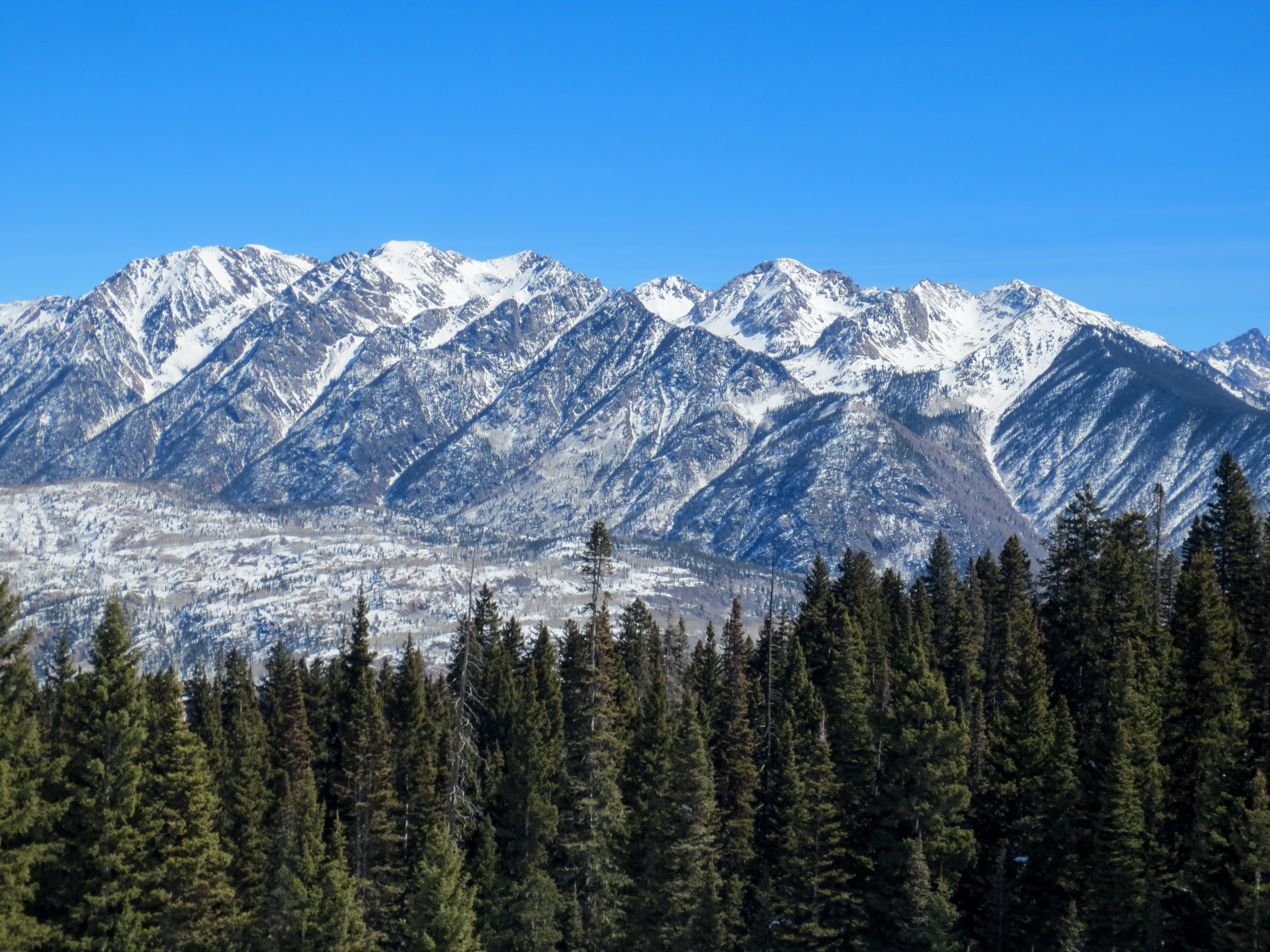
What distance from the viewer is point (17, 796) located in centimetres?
4291

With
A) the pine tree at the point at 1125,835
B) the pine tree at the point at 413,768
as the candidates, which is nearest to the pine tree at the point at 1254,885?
the pine tree at the point at 1125,835

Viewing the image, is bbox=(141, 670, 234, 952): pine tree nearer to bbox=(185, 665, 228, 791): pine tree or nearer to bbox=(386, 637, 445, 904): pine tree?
bbox=(185, 665, 228, 791): pine tree

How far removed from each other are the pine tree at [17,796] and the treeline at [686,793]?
17cm

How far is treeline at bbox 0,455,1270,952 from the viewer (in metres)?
49.8

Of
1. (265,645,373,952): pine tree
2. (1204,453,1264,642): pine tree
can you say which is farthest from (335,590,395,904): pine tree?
(1204,453,1264,642): pine tree

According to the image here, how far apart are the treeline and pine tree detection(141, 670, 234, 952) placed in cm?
19

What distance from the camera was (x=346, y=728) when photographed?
7919cm

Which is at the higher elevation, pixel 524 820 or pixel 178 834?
pixel 524 820

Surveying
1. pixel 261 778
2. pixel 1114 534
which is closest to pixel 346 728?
pixel 261 778

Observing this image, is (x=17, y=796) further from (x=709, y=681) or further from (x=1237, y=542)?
(x=1237, y=542)

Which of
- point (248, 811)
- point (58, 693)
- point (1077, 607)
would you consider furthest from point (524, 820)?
point (1077, 607)

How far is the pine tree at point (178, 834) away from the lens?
166ft

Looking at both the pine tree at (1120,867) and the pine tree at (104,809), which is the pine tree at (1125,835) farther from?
the pine tree at (104,809)

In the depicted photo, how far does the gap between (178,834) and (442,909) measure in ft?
45.7
